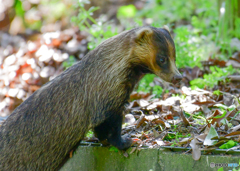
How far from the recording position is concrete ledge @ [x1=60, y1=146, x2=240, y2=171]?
3873mm

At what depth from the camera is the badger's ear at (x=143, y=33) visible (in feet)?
14.7

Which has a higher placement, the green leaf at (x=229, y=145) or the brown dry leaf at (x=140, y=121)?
the brown dry leaf at (x=140, y=121)

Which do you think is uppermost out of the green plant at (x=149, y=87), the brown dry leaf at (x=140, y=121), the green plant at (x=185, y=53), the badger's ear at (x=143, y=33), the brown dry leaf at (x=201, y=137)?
the green plant at (x=185, y=53)

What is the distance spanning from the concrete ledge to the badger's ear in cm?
153

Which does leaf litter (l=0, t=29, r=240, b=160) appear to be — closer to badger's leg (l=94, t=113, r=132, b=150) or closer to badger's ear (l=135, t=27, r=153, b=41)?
badger's leg (l=94, t=113, r=132, b=150)

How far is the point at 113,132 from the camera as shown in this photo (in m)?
4.57

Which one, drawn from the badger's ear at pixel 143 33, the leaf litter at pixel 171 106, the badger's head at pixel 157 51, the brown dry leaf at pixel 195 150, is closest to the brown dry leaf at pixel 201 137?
the leaf litter at pixel 171 106

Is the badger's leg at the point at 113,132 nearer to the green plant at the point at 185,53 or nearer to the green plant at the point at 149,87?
the green plant at the point at 149,87

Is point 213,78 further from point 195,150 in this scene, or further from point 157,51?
point 195,150

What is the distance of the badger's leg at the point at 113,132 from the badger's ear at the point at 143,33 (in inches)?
43.9

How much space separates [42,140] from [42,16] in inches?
361

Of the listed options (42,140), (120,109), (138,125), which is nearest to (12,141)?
(42,140)

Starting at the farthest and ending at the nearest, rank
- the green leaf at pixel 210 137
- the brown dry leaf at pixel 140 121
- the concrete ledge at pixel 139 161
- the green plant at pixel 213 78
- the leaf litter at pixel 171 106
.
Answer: the green plant at pixel 213 78
the brown dry leaf at pixel 140 121
the leaf litter at pixel 171 106
the green leaf at pixel 210 137
the concrete ledge at pixel 139 161

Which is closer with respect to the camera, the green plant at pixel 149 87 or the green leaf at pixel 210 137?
the green leaf at pixel 210 137
